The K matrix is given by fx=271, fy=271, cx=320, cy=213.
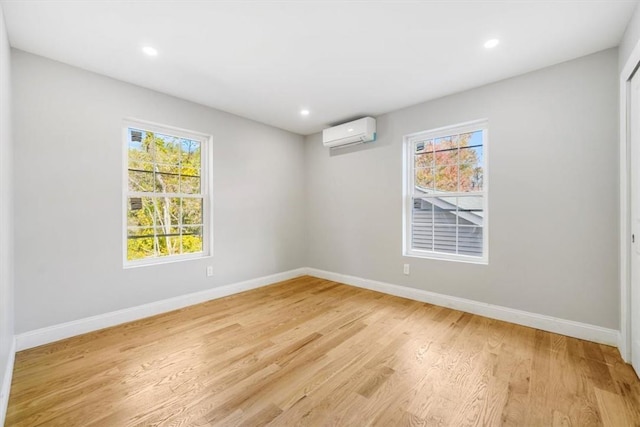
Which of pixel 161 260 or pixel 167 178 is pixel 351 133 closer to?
pixel 167 178

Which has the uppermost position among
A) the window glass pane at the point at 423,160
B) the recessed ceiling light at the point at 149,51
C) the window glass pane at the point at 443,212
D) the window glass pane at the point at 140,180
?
the recessed ceiling light at the point at 149,51

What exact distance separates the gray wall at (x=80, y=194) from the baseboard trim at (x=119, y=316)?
Result: 0.20 ft

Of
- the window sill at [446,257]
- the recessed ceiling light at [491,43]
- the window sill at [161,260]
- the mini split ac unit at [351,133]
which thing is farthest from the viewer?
the mini split ac unit at [351,133]

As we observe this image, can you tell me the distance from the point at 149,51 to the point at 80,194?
1479 millimetres

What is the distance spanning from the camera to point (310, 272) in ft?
15.9

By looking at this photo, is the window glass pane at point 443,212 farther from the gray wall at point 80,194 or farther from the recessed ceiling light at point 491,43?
the gray wall at point 80,194

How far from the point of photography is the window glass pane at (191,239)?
343 cm

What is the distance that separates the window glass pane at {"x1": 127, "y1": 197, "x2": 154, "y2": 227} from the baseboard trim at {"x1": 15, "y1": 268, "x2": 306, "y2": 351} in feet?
2.99

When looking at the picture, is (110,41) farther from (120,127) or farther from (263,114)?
(263,114)

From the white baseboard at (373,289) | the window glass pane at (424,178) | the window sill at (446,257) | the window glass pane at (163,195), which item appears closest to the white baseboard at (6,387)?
the white baseboard at (373,289)

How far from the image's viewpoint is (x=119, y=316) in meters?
2.79

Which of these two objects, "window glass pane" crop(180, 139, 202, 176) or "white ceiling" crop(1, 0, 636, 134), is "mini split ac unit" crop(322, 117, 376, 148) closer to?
"white ceiling" crop(1, 0, 636, 134)

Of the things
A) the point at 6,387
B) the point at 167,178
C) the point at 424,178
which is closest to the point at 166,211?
the point at 167,178

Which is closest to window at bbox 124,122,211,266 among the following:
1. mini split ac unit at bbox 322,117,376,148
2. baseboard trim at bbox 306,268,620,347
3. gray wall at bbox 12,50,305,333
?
gray wall at bbox 12,50,305,333
